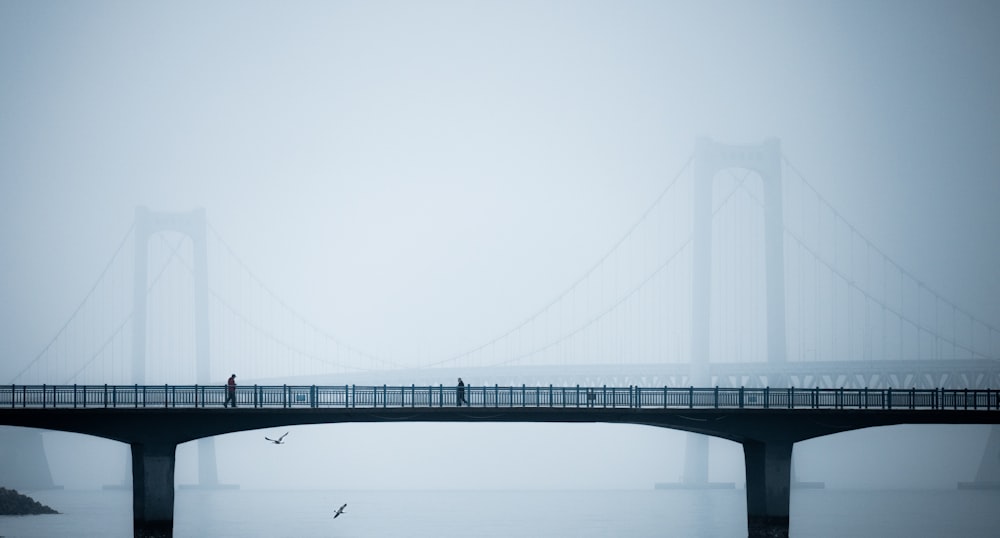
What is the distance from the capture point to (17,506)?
11312 cm

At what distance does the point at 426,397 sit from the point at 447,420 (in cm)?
215

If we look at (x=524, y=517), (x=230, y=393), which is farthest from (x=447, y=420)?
(x=524, y=517)

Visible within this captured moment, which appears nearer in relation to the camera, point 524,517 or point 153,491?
point 153,491

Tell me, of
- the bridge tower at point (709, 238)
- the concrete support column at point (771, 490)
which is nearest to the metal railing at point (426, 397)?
the concrete support column at point (771, 490)

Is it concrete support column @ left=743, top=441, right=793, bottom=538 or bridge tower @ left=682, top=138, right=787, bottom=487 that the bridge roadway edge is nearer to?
concrete support column @ left=743, top=441, right=793, bottom=538

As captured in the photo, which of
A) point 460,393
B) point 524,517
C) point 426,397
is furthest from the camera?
point 524,517

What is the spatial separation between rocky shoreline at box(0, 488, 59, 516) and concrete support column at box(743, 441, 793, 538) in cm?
6382

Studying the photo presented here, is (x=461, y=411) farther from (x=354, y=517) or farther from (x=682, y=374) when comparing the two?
(x=682, y=374)

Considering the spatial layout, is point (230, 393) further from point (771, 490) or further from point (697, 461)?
point (697, 461)

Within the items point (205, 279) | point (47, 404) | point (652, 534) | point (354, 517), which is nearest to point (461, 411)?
point (47, 404)

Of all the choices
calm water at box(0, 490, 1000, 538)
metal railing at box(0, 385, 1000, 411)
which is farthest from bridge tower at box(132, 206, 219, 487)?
metal railing at box(0, 385, 1000, 411)

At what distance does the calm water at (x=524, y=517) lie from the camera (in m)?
89.4

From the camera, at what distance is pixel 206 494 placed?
496 feet

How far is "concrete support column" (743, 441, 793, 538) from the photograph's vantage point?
65438 mm
